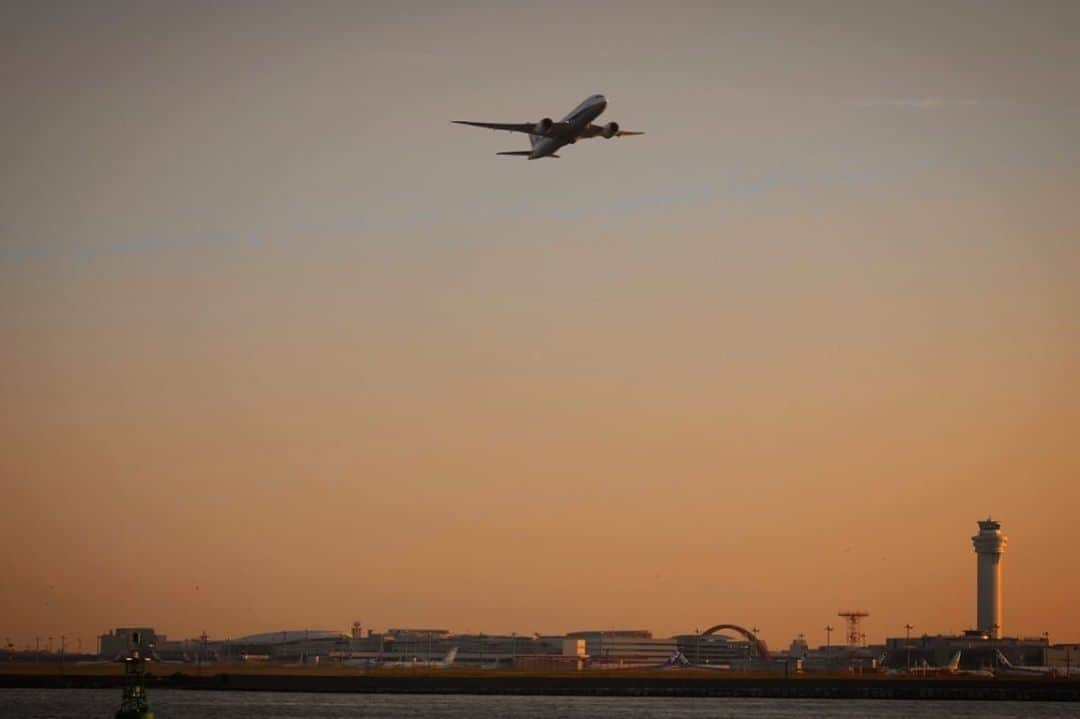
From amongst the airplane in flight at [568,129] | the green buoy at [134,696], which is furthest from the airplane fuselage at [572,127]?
Result: the green buoy at [134,696]

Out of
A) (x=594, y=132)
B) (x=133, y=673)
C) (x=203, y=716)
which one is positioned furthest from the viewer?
(x=203, y=716)

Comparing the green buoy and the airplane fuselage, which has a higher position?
the airplane fuselage

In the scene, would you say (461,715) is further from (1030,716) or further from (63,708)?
(1030,716)

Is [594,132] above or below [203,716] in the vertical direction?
above

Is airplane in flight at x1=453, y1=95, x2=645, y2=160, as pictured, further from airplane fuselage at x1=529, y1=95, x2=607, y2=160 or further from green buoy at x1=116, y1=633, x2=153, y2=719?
green buoy at x1=116, y1=633, x2=153, y2=719

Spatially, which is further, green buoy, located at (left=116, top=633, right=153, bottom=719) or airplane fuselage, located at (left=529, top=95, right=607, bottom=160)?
airplane fuselage, located at (left=529, top=95, right=607, bottom=160)

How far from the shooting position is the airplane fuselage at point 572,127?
13425 cm

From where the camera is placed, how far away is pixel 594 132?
5472 inches

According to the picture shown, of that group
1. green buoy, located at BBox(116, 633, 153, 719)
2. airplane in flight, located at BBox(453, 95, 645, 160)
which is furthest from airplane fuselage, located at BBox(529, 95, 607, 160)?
green buoy, located at BBox(116, 633, 153, 719)

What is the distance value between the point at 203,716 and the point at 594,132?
245 feet

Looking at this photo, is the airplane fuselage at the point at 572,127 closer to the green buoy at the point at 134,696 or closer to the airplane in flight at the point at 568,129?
the airplane in flight at the point at 568,129

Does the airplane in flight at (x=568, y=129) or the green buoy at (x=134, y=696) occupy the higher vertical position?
the airplane in flight at (x=568, y=129)

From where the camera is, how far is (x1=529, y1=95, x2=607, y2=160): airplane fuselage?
134 metres

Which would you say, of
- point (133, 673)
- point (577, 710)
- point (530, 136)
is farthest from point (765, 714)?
point (133, 673)
